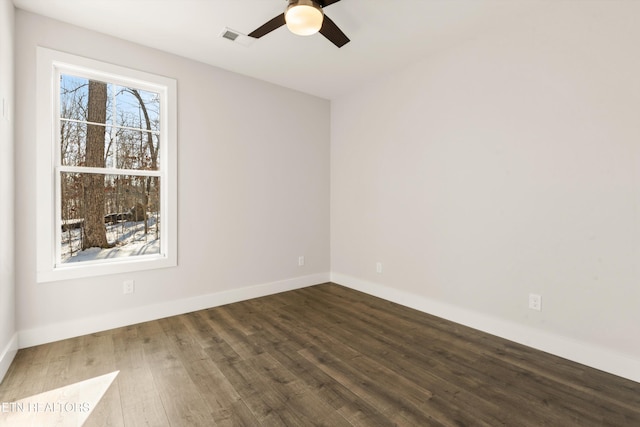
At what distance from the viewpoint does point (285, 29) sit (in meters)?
2.76

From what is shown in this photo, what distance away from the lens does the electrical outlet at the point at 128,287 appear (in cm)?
296

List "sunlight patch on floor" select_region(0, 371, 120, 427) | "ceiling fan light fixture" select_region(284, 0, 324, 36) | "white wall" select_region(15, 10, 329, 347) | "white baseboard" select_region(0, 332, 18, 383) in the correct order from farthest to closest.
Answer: "white wall" select_region(15, 10, 329, 347) < "white baseboard" select_region(0, 332, 18, 383) < "ceiling fan light fixture" select_region(284, 0, 324, 36) < "sunlight patch on floor" select_region(0, 371, 120, 427)

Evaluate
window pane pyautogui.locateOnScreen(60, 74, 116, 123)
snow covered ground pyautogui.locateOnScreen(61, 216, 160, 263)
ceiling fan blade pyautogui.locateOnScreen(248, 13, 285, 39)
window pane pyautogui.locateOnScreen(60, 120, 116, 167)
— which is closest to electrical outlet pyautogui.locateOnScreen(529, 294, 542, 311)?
ceiling fan blade pyautogui.locateOnScreen(248, 13, 285, 39)

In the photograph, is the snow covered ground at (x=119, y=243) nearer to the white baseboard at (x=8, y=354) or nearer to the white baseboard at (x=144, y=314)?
the white baseboard at (x=144, y=314)

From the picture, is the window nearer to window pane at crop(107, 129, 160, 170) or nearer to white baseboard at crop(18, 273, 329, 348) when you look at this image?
window pane at crop(107, 129, 160, 170)

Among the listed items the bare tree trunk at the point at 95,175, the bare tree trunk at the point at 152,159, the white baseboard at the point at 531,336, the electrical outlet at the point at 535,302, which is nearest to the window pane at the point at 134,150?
the bare tree trunk at the point at 152,159

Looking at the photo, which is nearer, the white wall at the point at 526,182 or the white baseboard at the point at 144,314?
the white wall at the point at 526,182

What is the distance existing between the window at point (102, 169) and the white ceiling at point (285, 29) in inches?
15.5

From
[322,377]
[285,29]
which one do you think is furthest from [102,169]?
[322,377]

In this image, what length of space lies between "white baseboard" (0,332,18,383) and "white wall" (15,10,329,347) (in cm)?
13

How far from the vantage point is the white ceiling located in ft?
7.93

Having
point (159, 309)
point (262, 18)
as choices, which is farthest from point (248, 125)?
point (159, 309)

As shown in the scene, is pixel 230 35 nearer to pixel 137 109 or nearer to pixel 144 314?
pixel 137 109

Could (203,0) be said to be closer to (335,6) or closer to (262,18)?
(262,18)
